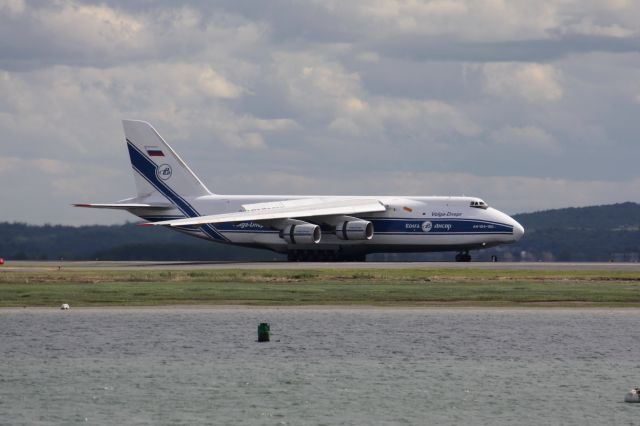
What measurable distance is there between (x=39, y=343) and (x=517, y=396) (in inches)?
644

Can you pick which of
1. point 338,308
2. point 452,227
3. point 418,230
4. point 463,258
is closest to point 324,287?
point 338,308

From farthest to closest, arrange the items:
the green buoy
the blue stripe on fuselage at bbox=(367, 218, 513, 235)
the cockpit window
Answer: the cockpit window, the blue stripe on fuselage at bbox=(367, 218, 513, 235), the green buoy

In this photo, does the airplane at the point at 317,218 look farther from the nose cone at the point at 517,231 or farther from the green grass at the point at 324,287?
the green grass at the point at 324,287

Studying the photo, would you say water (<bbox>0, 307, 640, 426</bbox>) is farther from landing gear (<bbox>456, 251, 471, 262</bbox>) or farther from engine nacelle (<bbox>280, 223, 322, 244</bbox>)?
landing gear (<bbox>456, 251, 471, 262</bbox>)

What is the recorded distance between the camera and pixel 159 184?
97.4 metres

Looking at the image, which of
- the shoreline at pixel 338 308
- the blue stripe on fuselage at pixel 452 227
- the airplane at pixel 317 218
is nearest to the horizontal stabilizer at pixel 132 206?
the airplane at pixel 317 218

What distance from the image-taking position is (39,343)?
40469 mm

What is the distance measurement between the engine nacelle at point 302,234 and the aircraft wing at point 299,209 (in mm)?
797

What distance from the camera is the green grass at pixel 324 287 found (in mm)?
54156

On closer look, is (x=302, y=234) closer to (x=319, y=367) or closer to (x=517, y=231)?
(x=517, y=231)

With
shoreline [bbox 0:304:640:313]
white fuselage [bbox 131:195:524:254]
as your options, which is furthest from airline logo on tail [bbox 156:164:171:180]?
shoreline [bbox 0:304:640:313]

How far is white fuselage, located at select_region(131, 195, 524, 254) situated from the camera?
88.4 meters

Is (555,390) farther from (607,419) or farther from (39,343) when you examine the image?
(39,343)

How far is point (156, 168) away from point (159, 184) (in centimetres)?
130
